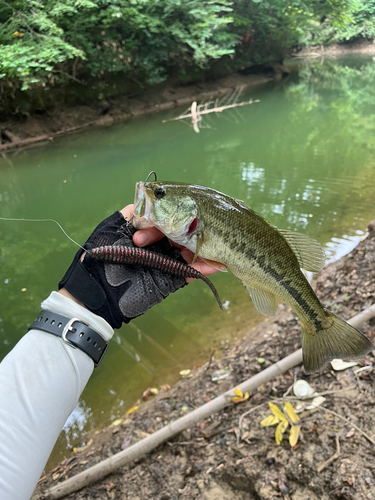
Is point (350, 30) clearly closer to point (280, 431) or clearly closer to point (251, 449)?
point (280, 431)

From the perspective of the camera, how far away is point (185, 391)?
3869mm

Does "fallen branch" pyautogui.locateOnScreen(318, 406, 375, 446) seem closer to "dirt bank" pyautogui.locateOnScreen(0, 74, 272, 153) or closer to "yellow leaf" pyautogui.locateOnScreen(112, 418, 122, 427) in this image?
"yellow leaf" pyautogui.locateOnScreen(112, 418, 122, 427)

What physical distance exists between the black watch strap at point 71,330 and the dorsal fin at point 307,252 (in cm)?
123

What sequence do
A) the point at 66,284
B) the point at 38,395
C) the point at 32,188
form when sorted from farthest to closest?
the point at 32,188 < the point at 66,284 < the point at 38,395

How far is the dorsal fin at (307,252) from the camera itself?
208 cm

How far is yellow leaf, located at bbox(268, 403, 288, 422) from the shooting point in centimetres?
280

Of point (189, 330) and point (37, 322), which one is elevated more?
point (37, 322)

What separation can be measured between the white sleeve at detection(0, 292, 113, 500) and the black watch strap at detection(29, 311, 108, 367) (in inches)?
1.0

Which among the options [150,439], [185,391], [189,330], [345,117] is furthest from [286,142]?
[150,439]

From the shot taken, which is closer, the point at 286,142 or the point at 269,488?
the point at 269,488

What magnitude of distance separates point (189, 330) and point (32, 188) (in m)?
7.54

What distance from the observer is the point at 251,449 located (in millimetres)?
2715

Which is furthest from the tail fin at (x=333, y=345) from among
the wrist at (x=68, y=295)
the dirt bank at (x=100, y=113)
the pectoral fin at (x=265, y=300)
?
the dirt bank at (x=100, y=113)

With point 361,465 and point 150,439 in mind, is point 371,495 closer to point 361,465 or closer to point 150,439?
point 361,465
